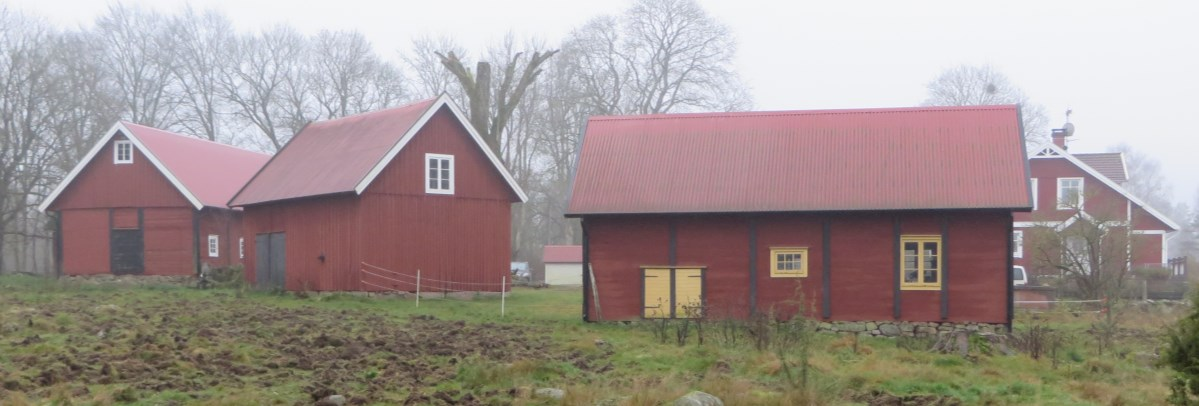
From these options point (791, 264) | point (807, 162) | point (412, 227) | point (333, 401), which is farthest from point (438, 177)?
point (333, 401)

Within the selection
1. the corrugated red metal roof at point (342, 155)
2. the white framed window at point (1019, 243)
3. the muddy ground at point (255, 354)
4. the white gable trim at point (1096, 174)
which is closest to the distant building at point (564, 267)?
the corrugated red metal roof at point (342, 155)

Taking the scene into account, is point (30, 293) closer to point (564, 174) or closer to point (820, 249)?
point (820, 249)

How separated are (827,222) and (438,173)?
473 inches

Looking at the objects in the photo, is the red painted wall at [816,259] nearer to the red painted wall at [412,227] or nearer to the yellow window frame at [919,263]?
the yellow window frame at [919,263]

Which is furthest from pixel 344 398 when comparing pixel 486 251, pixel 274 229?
pixel 274 229

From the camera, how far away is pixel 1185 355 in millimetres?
10789

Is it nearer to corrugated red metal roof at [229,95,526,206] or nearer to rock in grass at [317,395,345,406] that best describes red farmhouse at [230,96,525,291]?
corrugated red metal roof at [229,95,526,206]

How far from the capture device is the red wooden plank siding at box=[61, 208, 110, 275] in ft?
131

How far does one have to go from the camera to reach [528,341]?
20500 millimetres

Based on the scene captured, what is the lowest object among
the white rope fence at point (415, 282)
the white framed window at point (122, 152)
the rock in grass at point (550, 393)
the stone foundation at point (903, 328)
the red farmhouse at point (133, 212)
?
the stone foundation at point (903, 328)

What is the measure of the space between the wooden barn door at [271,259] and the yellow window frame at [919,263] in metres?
17.7

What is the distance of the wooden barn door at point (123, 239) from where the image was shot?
131 ft

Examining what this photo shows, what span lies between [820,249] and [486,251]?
452 inches

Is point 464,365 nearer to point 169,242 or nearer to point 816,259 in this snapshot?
point 816,259
